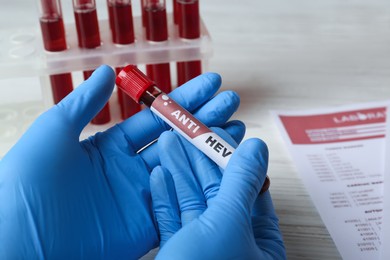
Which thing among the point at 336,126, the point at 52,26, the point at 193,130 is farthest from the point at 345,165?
the point at 52,26

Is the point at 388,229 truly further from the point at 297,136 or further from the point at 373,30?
the point at 373,30

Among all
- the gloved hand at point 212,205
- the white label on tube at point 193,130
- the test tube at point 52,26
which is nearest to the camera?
the gloved hand at point 212,205

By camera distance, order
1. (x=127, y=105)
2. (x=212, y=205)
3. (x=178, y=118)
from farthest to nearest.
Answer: (x=127, y=105) < (x=178, y=118) < (x=212, y=205)

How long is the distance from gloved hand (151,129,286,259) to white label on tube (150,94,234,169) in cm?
2

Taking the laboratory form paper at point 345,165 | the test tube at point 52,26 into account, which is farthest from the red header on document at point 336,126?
the test tube at point 52,26

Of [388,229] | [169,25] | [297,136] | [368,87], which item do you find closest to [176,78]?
[169,25]

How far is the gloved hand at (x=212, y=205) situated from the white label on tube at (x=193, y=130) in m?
0.02

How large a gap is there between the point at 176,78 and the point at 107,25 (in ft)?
0.52

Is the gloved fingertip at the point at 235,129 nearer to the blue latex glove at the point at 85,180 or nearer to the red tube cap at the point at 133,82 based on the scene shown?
the blue latex glove at the point at 85,180

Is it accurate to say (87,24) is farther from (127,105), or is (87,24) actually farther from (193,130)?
(193,130)

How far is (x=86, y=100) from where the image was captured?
761 millimetres

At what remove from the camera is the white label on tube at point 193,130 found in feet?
2.37

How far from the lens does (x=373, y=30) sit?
4.22 ft

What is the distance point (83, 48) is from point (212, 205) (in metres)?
0.43
